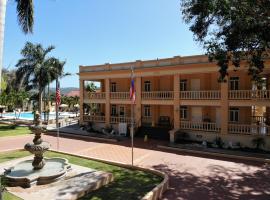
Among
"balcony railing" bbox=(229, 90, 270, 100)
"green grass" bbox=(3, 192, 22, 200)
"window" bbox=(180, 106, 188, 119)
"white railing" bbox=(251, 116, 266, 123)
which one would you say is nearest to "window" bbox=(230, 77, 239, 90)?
"balcony railing" bbox=(229, 90, 270, 100)

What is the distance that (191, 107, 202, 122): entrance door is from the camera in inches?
1049

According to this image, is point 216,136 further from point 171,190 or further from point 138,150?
point 171,190

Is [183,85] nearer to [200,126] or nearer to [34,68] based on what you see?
[200,126]

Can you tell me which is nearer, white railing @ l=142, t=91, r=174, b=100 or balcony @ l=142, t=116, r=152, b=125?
white railing @ l=142, t=91, r=174, b=100

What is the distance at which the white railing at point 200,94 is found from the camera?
23.6 m

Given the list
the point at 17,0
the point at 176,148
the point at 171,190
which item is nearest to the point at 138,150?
the point at 176,148

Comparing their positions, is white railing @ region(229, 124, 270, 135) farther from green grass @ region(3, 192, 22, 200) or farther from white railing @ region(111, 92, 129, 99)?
green grass @ region(3, 192, 22, 200)

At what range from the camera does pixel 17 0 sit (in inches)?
512

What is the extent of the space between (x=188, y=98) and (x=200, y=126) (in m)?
2.84

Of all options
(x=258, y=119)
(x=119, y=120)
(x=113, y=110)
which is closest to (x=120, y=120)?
(x=119, y=120)

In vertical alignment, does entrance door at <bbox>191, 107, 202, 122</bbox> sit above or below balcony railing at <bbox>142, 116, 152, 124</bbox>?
above

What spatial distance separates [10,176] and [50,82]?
2287 centimetres

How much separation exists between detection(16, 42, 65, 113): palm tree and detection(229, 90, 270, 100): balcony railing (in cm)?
2216

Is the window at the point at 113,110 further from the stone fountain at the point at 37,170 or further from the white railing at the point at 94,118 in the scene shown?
the stone fountain at the point at 37,170
